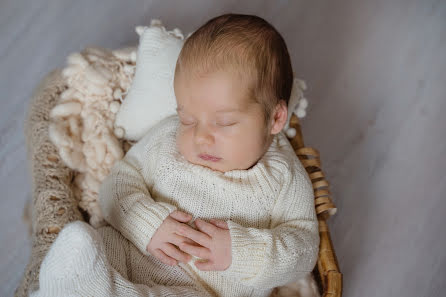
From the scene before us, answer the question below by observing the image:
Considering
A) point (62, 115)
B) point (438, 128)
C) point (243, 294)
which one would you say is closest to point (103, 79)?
point (62, 115)

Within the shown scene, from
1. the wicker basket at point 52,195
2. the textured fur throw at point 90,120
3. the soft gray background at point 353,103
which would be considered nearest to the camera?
the wicker basket at point 52,195

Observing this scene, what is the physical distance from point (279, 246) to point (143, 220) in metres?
0.30

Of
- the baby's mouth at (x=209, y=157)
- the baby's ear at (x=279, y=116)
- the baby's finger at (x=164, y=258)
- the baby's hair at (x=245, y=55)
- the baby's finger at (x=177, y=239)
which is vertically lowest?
the baby's finger at (x=164, y=258)

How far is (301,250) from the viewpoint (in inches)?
40.0

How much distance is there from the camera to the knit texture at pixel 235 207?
3.27ft

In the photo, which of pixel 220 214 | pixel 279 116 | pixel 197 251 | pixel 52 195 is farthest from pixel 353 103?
pixel 52 195

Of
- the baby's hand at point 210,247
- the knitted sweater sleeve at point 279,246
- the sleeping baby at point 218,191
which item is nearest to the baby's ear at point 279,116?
the sleeping baby at point 218,191

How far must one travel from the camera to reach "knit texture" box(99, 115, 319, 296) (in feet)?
3.27

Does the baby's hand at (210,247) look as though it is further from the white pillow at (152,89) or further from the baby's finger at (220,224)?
the white pillow at (152,89)

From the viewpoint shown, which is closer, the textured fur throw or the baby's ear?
the baby's ear

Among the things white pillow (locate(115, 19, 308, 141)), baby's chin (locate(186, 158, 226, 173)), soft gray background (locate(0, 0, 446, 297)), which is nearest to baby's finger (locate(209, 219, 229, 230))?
baby's chin (locate(186, 158, 226, 173))

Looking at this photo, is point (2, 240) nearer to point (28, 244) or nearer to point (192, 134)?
point (28, 244)

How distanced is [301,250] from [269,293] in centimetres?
18

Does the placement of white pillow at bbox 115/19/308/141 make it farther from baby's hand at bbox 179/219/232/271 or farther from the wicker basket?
baby's hand at bbox 179/219/232/271
